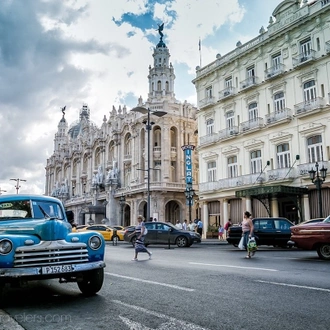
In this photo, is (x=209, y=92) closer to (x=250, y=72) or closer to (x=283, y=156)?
(x=250, y=72)

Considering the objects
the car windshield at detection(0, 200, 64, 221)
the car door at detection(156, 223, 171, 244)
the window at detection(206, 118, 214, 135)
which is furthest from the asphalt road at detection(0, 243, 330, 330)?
the window at detection(206, 118, 214, 135)

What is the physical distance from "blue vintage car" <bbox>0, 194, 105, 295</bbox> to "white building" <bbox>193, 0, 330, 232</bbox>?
17.6m

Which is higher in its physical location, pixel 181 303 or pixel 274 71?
pixel 274 71

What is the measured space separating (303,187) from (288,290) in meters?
18.9

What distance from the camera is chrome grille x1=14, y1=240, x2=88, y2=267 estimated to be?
18.5ft

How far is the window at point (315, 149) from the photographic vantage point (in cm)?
2394

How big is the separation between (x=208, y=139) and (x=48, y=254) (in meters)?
27.5

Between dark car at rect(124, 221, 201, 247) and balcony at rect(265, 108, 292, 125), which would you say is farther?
balcony at rect(265, 108, 292, 125)

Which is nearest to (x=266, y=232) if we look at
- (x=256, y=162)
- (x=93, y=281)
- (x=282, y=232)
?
(x=282, y=232)

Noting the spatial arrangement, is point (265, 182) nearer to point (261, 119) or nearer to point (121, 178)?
point (261, 119)

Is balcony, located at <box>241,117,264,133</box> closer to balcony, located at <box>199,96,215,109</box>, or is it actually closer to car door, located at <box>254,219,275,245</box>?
balcony, located at <box>199,96,215,109</box>

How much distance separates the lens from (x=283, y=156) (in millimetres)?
26281

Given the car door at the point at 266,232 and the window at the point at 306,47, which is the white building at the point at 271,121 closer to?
the window at the point at 306,47

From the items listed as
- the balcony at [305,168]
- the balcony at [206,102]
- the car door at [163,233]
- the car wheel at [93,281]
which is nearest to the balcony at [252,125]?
the balcony at [206,102]
